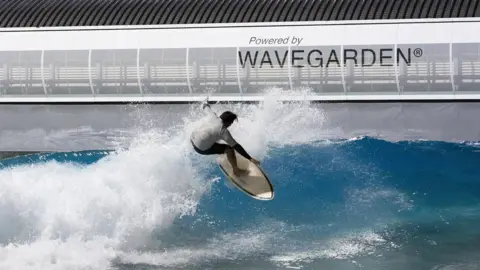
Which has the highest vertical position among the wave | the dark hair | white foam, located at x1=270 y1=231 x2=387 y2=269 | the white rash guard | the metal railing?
the metal railing

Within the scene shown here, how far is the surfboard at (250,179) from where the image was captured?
15969 millimetres

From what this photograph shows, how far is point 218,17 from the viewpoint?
25500 mm

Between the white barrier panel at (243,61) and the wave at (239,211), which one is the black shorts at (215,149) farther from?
the white barrier panel at (243,61)

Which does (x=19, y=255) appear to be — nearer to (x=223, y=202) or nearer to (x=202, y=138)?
(x=202, y=138)

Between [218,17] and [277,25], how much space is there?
168 centimetres

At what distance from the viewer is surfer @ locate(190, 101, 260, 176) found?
1510 centimetres

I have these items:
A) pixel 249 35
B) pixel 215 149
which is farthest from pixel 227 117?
pixel 249 35

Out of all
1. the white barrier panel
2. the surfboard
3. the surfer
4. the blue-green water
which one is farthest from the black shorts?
the white barrier panel

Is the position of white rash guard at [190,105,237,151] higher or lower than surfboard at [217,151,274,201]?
higher

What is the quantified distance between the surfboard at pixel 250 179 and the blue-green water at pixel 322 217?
0.49 meters

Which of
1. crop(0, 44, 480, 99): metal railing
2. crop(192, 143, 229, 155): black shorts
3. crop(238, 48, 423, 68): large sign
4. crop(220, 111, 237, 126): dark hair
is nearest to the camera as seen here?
crop(220, 111, 237, 126): dark hair

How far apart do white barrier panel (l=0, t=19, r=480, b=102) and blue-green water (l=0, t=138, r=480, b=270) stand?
10.4ft

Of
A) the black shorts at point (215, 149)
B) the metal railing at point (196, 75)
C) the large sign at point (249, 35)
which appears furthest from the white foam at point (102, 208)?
the large sign at point (249, 35)

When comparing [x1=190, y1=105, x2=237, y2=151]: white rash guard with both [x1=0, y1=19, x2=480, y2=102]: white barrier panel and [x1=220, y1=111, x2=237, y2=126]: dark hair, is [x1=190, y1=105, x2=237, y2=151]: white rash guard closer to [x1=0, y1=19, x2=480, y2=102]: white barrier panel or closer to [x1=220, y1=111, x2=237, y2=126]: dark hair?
[x1=220, y1=111, x2=237, y2=126]: dark hair
